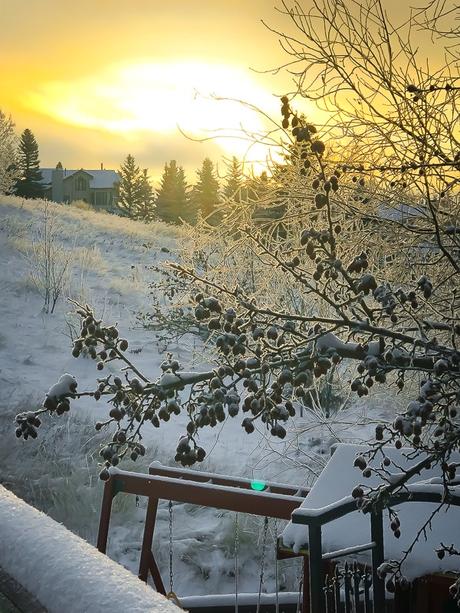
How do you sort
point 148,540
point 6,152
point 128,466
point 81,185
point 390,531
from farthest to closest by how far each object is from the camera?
point 81,185
point 6,152
point 128,466
point 148,540
point 390,531

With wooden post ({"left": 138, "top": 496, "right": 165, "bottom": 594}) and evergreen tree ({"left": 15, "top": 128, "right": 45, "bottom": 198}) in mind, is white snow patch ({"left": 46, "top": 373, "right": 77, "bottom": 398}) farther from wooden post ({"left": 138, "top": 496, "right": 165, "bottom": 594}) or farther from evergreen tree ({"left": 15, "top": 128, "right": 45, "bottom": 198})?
evergreen tree ({"left": 15, "top": 128, "right": 45, "bottom": 198})

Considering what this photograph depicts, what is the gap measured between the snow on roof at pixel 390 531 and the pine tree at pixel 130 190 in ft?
216

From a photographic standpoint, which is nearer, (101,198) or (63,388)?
(63,388)

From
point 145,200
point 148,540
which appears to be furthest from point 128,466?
point 145,200

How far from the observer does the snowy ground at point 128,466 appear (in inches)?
369

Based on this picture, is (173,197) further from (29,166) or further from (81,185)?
(81,185)

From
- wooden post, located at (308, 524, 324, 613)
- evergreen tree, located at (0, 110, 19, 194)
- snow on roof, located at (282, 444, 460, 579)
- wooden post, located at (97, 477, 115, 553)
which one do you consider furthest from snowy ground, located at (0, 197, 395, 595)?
evergreen tree, located at (0, 110, 19, 194)

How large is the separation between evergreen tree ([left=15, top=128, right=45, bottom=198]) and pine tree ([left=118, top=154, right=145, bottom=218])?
30.2 ft

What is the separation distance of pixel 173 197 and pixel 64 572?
198 feet

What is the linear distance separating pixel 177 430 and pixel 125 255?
1512 cm

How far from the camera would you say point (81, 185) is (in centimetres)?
9000

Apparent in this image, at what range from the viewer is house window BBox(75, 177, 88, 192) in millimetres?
89688

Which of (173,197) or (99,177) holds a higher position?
(99,177)

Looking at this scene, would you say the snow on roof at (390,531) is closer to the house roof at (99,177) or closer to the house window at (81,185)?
the house roof at (99,177)
